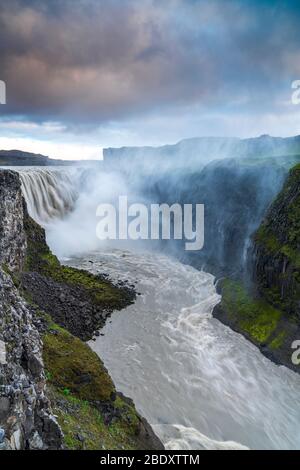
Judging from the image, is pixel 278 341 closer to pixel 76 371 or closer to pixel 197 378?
pixel 197 378

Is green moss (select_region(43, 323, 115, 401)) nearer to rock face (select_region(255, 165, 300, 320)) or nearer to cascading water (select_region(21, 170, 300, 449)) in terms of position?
cascading water (select_region(21, 170, 300, 449))

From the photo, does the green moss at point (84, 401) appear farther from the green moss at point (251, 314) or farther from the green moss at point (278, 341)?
the green moss at point (251, 314)

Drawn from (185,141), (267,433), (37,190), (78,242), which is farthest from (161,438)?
(185,141)

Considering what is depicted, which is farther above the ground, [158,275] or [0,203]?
[0,203]

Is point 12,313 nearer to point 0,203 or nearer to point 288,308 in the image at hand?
point 0,203

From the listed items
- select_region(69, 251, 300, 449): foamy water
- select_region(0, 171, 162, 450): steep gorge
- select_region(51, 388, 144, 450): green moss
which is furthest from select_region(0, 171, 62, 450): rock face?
select_region(69, 251, 300, 449): foamy water
